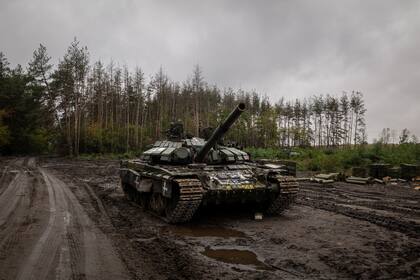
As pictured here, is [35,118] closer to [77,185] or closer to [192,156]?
[77,185]

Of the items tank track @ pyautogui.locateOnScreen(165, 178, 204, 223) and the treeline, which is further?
the treeline

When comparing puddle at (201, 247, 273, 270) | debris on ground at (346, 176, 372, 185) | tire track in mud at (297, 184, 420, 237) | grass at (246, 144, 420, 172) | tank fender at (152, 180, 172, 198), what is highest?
grass at (246, 144, 420, 172)

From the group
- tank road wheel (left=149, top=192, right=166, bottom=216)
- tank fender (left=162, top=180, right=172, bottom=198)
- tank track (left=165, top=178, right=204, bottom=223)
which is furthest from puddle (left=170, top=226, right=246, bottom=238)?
tank road wheel (left=149, top=192, right=166, bottom=216)

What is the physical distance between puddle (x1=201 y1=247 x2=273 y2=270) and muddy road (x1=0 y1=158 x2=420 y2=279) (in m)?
0.02

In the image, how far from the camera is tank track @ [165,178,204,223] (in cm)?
929

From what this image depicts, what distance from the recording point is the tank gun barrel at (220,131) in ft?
31.1

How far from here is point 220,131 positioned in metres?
10.5

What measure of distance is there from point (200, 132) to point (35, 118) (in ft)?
126

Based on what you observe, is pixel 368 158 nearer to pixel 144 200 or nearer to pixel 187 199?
pixel 144 200

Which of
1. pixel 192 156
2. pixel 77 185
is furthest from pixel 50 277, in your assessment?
pixel 77 185

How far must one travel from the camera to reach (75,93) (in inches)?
1608

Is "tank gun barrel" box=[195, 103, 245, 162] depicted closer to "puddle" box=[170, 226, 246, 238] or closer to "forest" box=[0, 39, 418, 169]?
"puddle" box=[170, 226, 246, 238]

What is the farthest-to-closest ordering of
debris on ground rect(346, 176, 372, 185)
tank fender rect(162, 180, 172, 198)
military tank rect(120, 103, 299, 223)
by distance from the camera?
debris on ground rect(346, 176, 372, 185), tank fender rect(162, 180, 172, 198), military tank rect(120, 103, 299, 223)

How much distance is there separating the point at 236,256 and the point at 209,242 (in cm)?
115
